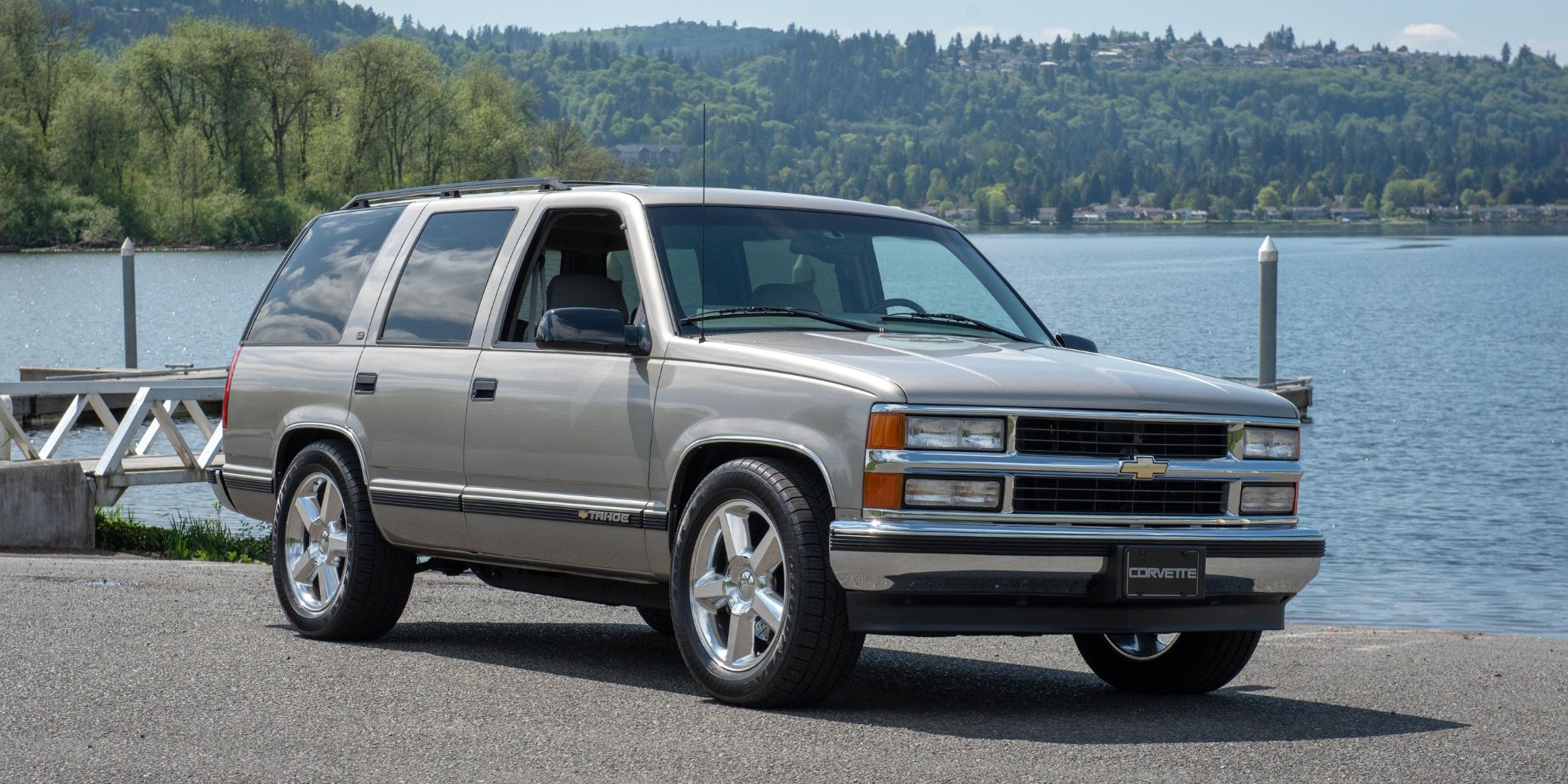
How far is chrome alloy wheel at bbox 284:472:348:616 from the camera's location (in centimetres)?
861

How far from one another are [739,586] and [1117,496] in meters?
1.29

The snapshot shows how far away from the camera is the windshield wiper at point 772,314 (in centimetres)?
721

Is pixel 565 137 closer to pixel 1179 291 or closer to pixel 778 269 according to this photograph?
pixel 1179 291

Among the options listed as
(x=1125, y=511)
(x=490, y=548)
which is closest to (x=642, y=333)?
(x=490, y=548)

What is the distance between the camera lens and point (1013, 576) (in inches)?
245

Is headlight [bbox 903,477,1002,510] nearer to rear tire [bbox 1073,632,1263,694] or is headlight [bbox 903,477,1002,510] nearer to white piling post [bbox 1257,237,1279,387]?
rear tire [bbox 1073,632,1263,694]

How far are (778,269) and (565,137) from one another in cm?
9740

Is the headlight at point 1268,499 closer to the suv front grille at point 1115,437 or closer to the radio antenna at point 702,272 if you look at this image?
the suv front grille at point 1115,437

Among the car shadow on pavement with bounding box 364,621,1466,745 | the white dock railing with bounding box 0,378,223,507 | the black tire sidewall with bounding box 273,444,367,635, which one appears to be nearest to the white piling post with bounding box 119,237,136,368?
the white dock railing with bounding box 0,378,223,507

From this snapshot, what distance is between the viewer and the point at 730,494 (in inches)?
261

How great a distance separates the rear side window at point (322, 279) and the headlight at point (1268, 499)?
4083mm

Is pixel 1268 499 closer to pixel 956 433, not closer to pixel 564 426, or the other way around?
pixel 956 433

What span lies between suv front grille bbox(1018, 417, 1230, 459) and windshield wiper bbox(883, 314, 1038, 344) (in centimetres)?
111

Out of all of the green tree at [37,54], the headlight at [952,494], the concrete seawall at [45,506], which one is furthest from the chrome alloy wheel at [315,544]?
the green tree at [37,54]
